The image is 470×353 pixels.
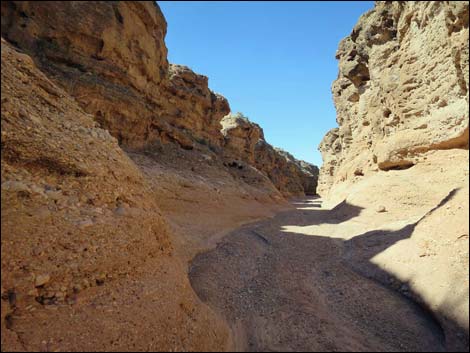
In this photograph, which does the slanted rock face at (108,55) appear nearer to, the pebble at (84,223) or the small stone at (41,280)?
the pebble at (84,223)

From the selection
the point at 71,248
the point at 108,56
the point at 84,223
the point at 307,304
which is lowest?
the point at 307,304

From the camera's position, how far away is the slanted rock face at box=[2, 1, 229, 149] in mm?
12461

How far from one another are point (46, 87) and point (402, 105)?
43.1 feet

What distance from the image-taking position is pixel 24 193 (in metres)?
3.63

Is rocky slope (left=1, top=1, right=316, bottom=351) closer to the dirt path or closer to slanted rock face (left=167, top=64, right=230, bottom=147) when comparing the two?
the dirt path

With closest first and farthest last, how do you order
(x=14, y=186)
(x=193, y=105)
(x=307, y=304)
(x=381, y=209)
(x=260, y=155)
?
1. (x=14, y=186)
2. (x=307, y=304)
3. (x=381, y=209)
4. (x=193, y=105)
5. (x=260, y=155)

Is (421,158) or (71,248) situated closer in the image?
(71,248)

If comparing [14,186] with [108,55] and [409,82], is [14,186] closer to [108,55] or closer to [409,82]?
[409,82]

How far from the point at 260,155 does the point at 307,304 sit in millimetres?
46752

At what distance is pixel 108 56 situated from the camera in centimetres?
1504

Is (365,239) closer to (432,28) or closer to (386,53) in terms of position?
(432,28)

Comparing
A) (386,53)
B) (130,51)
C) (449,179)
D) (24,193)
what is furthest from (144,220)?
(386,53)

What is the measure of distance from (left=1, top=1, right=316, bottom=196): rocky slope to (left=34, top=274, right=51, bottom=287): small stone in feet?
41.5

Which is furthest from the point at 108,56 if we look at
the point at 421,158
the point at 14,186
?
the point at 421,158
